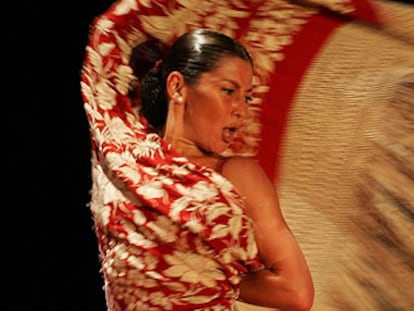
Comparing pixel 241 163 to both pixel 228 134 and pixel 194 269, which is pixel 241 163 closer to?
pixel 228 134

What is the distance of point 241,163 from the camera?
36.0 inches

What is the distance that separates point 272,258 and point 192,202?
129mm

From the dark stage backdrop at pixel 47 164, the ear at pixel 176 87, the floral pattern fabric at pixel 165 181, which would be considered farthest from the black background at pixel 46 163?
the ear at pixel 176 87

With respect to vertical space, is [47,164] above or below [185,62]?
below

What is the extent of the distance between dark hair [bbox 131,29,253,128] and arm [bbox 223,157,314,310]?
0.14 m

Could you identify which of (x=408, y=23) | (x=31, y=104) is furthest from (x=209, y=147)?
(x=31, y=104)

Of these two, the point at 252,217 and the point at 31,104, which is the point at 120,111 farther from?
the point at 31,104

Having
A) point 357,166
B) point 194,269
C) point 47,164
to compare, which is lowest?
point 47,164

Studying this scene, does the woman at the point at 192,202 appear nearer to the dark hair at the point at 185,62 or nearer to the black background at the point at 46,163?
the dark hair at the point at 185,62

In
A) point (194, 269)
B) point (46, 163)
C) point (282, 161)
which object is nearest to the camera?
point (194, 269)

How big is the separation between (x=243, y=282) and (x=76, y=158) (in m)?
0.62

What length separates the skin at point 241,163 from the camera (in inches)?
34.4

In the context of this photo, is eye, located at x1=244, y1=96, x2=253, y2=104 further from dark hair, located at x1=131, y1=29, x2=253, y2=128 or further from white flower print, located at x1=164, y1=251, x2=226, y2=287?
white flower print, located at x1=164, y1=251, x2=226, y2=287

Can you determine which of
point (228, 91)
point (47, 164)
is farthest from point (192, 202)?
point (47, 164)
